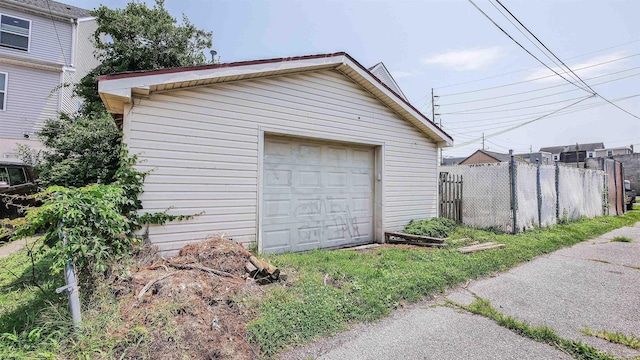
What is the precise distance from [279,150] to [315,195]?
127cm

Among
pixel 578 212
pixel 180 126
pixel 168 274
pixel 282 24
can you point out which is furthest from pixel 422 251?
pixel 578 212

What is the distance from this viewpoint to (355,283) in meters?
3.88

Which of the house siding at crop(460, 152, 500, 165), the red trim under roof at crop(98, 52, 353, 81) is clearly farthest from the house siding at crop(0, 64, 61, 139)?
the house siding at crop(460, 152, 500, 165)

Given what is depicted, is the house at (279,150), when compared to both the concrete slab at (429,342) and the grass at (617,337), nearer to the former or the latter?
the concrete slab at (429,342)

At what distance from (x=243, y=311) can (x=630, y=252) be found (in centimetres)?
830

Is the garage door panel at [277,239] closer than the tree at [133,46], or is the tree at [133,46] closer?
the garage door panel at [277,239]

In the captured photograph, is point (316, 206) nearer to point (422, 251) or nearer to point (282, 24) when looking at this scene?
point (422, 251)

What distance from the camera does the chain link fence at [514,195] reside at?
7871 mm

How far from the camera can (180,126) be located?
464 centimetres

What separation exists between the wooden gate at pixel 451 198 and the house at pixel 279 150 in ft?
2.40

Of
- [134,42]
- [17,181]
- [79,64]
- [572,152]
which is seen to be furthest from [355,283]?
[572,152]

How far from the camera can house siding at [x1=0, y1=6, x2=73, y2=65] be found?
12023 mm

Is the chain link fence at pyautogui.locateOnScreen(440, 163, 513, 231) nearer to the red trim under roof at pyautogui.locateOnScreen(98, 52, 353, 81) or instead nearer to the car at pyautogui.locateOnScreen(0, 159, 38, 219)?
the red trim under roof at pyautogui.locateOnScreen(98, 52, 353, 81)

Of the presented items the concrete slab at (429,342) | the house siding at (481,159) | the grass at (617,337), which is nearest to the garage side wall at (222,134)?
the concrete slab at (429,342)
